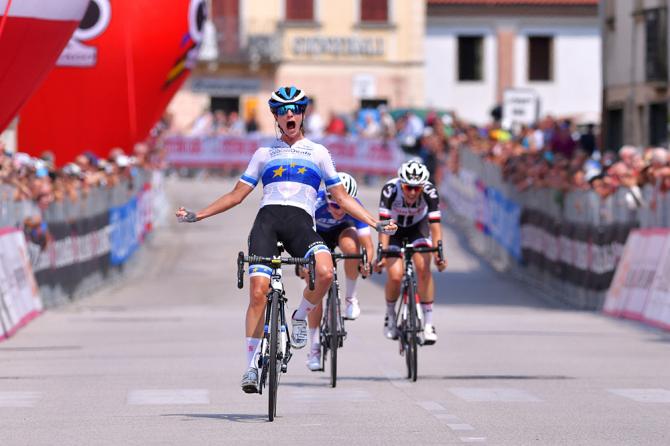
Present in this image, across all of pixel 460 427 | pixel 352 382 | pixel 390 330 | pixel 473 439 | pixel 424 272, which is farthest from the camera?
pixel 424 272

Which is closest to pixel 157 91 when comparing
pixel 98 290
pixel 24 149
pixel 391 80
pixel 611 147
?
pixel 24 149

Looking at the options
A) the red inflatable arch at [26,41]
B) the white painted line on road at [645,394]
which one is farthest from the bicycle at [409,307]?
the red inflatable arch at [26,41]

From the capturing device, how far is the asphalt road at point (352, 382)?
1202 cm

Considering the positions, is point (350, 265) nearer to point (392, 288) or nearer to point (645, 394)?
point (392, 288)

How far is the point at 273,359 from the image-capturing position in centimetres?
1249

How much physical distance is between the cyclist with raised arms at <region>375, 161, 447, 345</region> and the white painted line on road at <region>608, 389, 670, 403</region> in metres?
2.38

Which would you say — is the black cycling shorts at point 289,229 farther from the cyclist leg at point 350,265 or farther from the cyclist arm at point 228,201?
the cyclist leg at point 350,265

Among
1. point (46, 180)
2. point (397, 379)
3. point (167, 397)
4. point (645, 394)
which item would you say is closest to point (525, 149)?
point (46, 180)

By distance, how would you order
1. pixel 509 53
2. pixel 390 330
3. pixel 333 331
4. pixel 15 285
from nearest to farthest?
1. pixel 333 331
2. pixel 390 330
3. pixel 15 285
4. pixel 509 53

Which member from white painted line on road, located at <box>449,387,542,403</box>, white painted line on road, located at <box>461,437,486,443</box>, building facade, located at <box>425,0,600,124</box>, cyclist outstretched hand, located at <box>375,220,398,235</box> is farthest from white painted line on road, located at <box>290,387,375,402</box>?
building facade, located at <box>425,0,600,124</box>

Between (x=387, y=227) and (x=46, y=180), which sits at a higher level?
(x=387, y=227)

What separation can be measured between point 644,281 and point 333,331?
868cm

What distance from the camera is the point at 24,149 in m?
32.5

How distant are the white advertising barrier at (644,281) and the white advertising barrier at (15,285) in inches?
277
